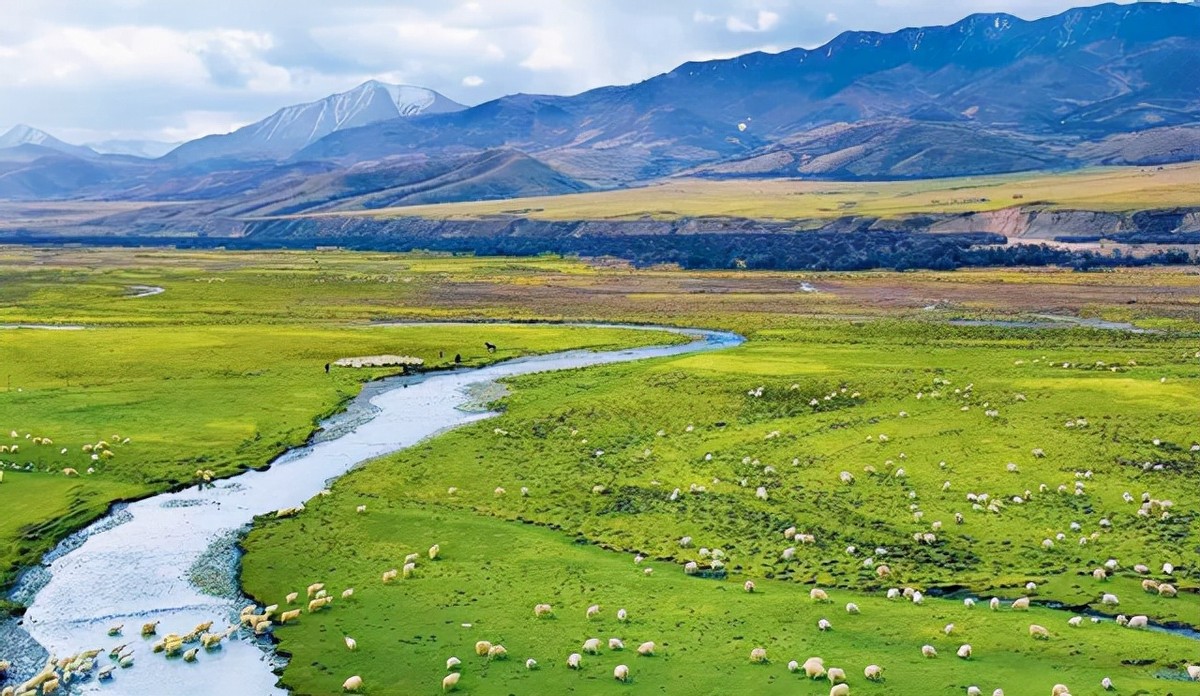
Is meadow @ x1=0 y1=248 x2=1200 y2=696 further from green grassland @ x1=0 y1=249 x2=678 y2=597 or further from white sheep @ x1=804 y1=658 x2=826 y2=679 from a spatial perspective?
white sheep @ x1=804 y1=658 x2=826 y2=679

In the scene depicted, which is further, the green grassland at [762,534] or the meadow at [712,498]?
the meadow at [712,498]

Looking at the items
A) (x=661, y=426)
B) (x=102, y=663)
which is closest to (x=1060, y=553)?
(x=661, y=426)

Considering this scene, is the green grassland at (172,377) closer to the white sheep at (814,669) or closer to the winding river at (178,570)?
the winding river at (178,570)

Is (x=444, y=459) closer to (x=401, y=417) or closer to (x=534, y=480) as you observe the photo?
(x=534, y=480)

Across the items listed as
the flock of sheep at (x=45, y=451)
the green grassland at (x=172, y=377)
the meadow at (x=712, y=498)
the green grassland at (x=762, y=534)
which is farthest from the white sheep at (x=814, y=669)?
the flock of sheep at (x=45, y=451)

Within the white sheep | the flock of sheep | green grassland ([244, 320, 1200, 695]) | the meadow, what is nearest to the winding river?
the meadow

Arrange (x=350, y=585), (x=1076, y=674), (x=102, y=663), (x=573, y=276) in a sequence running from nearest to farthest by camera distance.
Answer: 1. (x=1076, y=674)
2. (x=102, y=663)
3. (x=350, y=585)
4. (x=573, y=276)
